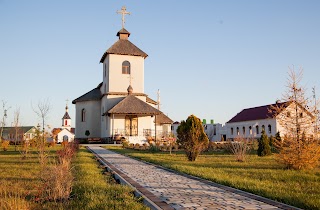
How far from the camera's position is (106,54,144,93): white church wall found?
3872 cm

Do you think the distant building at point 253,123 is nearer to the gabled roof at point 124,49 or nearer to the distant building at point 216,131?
the distant building at point 216,131

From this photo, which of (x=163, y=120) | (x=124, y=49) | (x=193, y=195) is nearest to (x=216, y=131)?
(x=163, y=120)

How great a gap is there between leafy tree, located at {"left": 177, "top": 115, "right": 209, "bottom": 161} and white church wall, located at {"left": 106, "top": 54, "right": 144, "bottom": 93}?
22.6 metres

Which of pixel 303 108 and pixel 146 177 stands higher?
pixel 303 108

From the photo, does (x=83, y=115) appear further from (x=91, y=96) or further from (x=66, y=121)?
(x=66, y=121)

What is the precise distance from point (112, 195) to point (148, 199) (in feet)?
3.03

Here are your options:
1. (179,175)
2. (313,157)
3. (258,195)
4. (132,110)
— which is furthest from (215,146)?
(258,195)

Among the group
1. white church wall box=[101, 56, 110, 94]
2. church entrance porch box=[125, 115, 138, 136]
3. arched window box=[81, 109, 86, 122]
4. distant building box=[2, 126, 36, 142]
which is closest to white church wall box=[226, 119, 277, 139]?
church entrance porch box=[125, 115, 138, 136]

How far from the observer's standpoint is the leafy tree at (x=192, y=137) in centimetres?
1620

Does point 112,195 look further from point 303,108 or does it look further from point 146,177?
point 303,108

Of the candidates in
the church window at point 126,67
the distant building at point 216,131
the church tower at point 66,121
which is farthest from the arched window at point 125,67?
the church tower at point 66,121

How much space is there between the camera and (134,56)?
39.6m

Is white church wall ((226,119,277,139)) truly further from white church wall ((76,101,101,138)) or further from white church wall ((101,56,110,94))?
white church wall ((76,101,101,138))

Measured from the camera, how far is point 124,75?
39.2 meters
